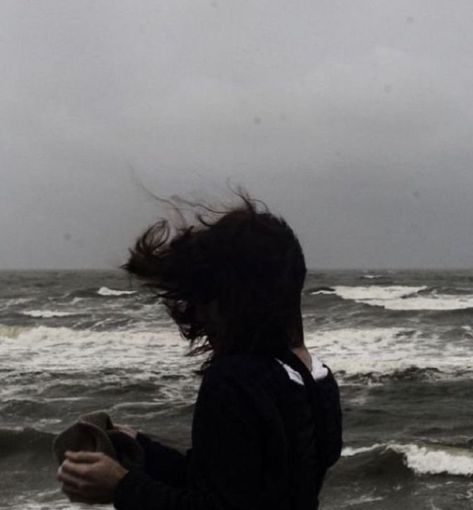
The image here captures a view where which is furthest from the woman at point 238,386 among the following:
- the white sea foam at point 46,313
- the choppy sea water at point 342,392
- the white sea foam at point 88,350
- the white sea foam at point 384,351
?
the white sea foam at point 46,313

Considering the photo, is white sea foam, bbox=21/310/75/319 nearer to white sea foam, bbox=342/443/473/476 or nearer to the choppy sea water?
the choppy sea water

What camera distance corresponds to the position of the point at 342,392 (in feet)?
42.6

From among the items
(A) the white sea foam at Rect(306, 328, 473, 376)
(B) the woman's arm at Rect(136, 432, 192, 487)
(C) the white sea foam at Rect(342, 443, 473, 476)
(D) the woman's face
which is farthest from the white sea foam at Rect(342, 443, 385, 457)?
(D) the woman's face

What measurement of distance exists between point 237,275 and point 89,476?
1.48 ft

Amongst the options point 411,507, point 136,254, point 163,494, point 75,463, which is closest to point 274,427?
point 163,494

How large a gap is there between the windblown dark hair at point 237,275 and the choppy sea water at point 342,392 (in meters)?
0.14

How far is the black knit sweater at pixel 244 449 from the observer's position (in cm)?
142

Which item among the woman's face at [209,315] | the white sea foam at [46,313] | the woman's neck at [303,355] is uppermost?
the woman's face at [209,315]

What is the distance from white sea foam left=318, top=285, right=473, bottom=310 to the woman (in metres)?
27.8

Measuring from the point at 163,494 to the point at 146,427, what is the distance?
9035 millimetres

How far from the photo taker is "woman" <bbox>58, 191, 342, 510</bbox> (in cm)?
143

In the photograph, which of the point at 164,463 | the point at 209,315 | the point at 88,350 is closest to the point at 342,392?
the point at 88,350

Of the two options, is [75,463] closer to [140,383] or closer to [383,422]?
[383,422]

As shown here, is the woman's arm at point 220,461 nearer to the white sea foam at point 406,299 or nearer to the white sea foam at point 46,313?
the white sea foam at point 406,299
